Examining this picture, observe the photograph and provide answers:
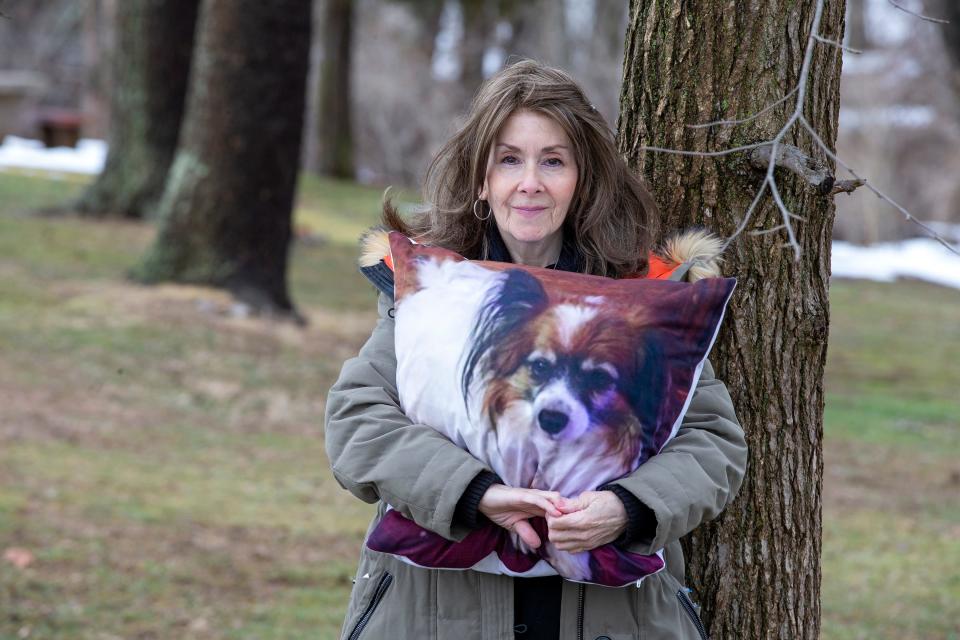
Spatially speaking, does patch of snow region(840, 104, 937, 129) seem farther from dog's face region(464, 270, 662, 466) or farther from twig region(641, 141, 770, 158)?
dog's face region(464, 270, 662, 466)

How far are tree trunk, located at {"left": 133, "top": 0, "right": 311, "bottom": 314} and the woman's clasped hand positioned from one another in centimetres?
772

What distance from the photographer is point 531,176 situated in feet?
8.45

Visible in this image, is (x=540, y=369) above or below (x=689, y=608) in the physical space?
above

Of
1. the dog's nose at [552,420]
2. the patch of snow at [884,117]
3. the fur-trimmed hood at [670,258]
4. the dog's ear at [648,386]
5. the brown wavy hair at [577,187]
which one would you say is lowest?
the dog's nose at [552,420]

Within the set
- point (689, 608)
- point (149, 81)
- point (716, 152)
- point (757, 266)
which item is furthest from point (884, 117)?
point (689, 608)

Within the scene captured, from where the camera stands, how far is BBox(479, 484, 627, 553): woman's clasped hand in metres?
2.23

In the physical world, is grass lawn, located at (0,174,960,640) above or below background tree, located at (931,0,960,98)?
below

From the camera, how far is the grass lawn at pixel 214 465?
5.10m

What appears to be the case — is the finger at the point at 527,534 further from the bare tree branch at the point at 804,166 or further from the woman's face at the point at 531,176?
the bare tree branch at the point at 804,166

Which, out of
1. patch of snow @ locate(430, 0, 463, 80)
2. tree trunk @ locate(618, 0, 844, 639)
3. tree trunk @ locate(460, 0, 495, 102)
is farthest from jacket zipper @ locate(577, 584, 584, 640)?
patch of snow @ locate(430, 0, 463, 80)

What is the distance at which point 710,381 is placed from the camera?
2.56 metres

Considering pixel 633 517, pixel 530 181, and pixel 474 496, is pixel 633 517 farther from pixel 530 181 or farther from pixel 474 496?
pixel 530 181

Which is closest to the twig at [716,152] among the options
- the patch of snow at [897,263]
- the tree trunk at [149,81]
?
the tree trunk at [149,81]

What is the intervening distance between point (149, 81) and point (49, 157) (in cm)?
749
